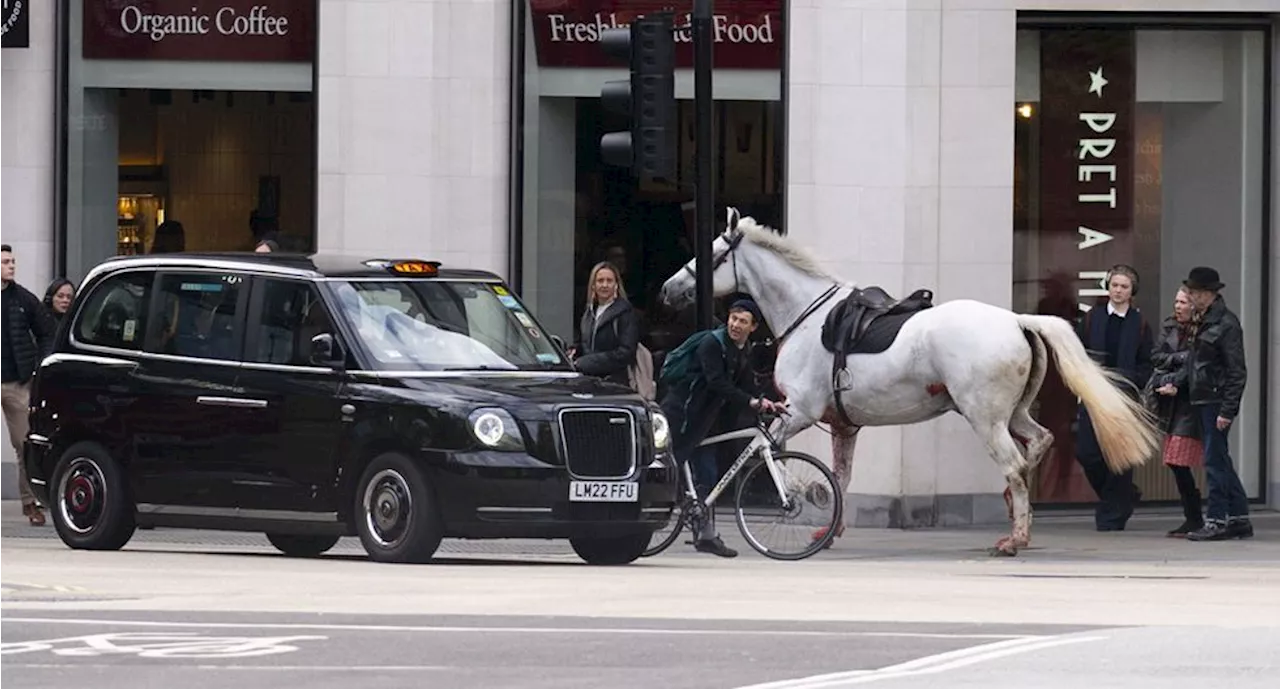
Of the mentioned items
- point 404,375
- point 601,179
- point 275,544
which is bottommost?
point 275,544

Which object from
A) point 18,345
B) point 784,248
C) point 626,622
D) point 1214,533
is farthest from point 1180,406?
point 626,622

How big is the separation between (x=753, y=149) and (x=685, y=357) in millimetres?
3834

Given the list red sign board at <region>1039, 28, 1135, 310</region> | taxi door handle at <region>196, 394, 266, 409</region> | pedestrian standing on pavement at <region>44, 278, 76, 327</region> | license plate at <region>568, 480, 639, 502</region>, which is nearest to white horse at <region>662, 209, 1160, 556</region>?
license plate at <region>568, 480, 639, 502</region>

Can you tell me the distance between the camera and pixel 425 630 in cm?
1136

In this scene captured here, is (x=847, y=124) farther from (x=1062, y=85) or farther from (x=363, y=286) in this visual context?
(x=363, y=286)

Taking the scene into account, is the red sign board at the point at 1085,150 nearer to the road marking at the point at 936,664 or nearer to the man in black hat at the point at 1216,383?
the man in black hat at the point at 1216,383

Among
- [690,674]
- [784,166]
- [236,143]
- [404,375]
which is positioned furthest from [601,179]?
[690,674]

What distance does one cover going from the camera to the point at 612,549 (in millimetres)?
16312

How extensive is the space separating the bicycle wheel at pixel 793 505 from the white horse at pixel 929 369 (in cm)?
A: 31

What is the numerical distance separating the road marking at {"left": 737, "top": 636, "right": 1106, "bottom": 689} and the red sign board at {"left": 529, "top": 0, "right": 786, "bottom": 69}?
10640mm

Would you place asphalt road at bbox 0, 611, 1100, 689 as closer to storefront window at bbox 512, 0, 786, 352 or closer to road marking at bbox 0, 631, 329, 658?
road marking at bbox 0, 631, 329, 658

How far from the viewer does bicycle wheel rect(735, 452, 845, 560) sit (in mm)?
17219

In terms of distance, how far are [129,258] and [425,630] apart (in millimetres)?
6632

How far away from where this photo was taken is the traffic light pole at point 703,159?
1750cm
